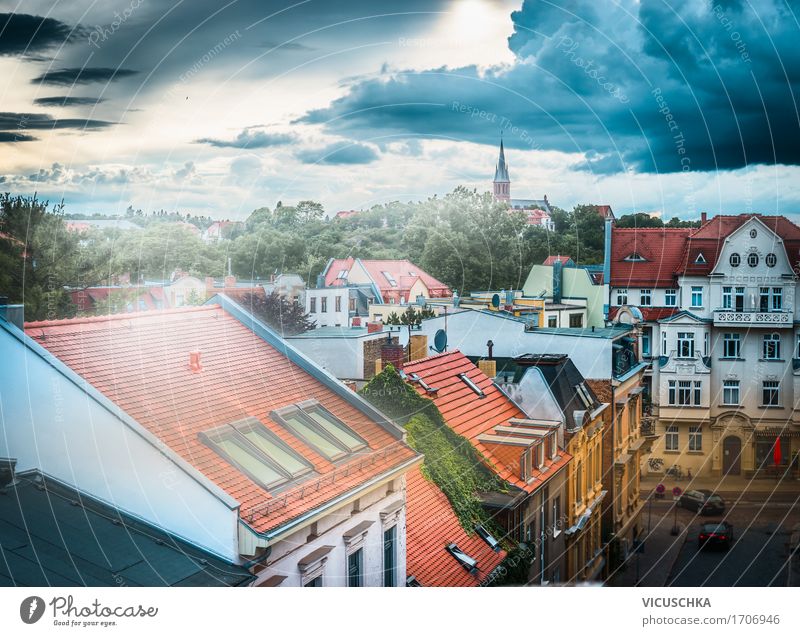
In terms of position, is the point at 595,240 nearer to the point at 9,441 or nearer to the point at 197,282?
the point at 197,282

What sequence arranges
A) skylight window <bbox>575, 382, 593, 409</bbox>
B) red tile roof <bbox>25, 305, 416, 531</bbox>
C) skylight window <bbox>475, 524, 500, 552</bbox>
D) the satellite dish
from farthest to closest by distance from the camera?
skylight window <bbox>575, 382, 593, 409</bbox>
the satellite dish
skylight window <bbox>475, 524, 500, 552</bbox>
red tile roof <bbox>25, 305, 416, 531</bbox>

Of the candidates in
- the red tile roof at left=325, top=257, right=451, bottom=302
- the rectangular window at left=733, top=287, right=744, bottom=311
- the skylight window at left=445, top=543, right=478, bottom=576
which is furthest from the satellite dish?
the rectangular window at left=733, top=287, right=744, bottom=311

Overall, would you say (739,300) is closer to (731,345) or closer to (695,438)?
(731,345)

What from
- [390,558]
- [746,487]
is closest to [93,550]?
[390,558]

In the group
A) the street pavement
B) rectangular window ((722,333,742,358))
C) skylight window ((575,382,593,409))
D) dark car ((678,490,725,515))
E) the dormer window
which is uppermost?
the dormer window

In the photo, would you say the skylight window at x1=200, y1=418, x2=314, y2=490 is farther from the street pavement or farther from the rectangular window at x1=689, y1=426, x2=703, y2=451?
the rectangular window at x1=689, y1=426, x2=703, y2=451
